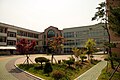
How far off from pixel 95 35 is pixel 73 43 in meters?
10.7

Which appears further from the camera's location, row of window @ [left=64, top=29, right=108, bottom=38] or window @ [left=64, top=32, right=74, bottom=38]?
window @ [left=64, top=32, right=74, bottom=38]

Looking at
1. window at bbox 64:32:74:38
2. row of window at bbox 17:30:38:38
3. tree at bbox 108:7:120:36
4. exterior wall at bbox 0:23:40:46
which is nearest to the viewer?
tree at bbox 108:7:120:36

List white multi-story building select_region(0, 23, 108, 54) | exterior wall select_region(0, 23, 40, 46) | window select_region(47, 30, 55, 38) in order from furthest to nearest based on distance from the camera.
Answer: window select_region(47, 30, 55, 38), white multi-story building select_region(0, 23, 108, 54), exterior wall select_region(0, 23, 40, 46)

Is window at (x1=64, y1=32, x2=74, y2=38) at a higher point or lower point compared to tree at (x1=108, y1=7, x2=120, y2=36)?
higher

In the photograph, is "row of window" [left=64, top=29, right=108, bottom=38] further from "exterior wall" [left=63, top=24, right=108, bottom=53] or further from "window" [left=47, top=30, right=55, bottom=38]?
"window" [left=47, top=30, right=55, bottom=38]

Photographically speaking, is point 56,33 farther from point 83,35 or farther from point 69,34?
point 83,35

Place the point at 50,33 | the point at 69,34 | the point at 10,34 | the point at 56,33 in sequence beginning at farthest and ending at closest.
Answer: the point at 50,33 < the point at 56,33 < the point at 69,34 < the point at 10,34

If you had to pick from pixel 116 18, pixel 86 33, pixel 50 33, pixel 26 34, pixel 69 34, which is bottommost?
pixel 116 18

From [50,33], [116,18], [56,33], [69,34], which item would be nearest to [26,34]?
[50,33]

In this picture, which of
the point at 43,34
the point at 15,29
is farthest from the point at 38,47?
the point at 15,29

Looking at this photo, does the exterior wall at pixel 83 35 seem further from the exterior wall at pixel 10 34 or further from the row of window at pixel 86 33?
the exterior wall at pixel 10 34

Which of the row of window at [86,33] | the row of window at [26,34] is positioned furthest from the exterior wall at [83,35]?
the row of window at [26,34]

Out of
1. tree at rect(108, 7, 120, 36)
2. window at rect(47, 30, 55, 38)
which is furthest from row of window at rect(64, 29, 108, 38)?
tree at rect(108, 7, 120, 36)

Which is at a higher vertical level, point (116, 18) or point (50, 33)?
point (50, 33)
